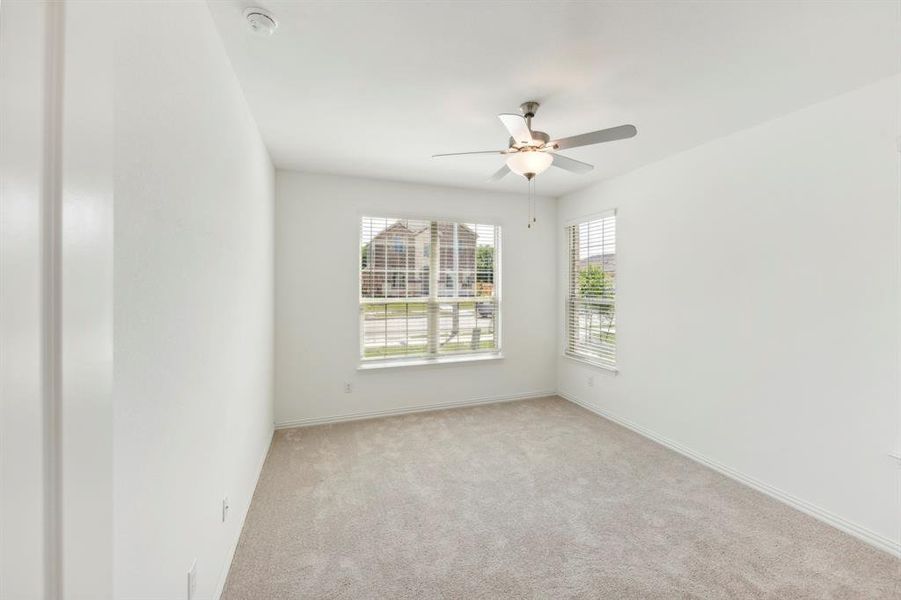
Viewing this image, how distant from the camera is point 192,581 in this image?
1528mm

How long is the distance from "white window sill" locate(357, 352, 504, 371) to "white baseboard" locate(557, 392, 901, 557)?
66.0 inches

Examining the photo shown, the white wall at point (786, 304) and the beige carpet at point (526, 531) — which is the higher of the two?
the white wall at point (786, 304)

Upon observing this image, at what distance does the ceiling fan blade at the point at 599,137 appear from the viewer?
2211 millimetres

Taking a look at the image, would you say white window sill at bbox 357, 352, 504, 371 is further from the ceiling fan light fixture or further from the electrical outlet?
the electrical outlet

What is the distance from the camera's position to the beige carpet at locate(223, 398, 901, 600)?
199cm

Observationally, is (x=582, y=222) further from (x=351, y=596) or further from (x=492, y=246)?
(x=351, y=596)

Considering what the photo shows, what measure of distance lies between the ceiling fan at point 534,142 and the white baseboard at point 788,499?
2.59m

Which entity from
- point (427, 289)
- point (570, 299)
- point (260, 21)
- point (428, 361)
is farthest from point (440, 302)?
point (260, 21)

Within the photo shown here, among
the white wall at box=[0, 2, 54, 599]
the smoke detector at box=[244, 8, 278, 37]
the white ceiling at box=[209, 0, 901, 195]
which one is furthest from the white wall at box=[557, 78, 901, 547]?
the white wall at box=[0, 2, 54, 599]

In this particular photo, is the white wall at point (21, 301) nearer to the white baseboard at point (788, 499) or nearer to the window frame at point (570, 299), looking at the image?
the white baseboard at point (788, 499)

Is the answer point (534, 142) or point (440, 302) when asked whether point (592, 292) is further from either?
point (534, 142)

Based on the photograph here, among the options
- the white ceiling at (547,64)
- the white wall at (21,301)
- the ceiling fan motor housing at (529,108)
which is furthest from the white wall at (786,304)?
the white wall at (21,301)

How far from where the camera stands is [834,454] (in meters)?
2.51

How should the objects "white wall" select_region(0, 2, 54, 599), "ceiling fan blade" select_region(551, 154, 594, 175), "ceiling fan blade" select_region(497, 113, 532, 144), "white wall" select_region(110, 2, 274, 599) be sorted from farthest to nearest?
"ceiling fan blade" select_region(551, 154, 594, 175) → "ceiling fan blade" select_region(497, 113, 532, 144) → "white wall" select_region(110, 2, 274, 599) → "white wall" select_region(0, 2, 54, 599)
